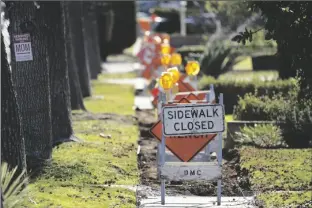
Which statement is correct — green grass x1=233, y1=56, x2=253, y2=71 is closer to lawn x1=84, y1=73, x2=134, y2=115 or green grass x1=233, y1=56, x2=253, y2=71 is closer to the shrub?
lawn x1=84, y1=73, x2=134, y2=115

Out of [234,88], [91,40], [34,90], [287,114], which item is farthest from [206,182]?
[91,40]

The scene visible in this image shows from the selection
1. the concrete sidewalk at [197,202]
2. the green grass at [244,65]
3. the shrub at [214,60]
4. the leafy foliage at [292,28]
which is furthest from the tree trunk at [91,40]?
the leafy foliage at [292,28]

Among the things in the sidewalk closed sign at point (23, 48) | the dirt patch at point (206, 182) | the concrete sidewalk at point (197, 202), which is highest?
the sidewalk closed sign at point (23, 48)

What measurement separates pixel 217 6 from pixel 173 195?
23110 mm

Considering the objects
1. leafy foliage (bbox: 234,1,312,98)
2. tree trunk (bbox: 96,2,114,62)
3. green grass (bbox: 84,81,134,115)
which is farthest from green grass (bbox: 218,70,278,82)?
leafy foliage (bbox: 234,1,312,98)

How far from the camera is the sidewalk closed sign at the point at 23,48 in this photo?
1062 cm

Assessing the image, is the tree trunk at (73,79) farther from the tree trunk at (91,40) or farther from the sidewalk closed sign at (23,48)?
the tree trunk at (91,40)

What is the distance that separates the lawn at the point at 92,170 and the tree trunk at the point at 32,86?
328mm

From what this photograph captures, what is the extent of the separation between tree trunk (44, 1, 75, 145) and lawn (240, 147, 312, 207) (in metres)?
2.69

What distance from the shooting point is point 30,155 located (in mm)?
10719

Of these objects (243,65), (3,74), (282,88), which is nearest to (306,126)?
(282,88)

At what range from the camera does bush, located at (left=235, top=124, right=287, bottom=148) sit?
43.5 feet

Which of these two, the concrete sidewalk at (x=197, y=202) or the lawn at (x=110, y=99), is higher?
the concrete sidewalk at (x=197, y=202)

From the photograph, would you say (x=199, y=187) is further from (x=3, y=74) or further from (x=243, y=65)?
(x=243, y=65)
